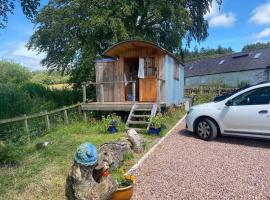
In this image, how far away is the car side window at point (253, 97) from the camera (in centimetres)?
825

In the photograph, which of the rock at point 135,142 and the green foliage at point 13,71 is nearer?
the rock at point 135,142

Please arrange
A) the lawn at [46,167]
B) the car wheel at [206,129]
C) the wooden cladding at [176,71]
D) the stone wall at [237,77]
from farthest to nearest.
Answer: the stone wall at [237,77]
the wooden cladding at [176,71]
the car wheel at [206,129]
the lawn at [46,167]

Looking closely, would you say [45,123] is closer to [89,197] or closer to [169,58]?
[169,58]

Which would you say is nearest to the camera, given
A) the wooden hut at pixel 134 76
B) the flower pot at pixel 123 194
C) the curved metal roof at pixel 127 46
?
the flower pot at pixel 123 194

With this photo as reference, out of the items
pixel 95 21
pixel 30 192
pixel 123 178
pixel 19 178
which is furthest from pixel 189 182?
pixel 95 21

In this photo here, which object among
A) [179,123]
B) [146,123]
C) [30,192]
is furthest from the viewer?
[179,123]

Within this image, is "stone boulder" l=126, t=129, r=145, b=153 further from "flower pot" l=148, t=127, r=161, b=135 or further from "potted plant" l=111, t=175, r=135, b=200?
"potted plant" l=111, t=175, r=135, b=200

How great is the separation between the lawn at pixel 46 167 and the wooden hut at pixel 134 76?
2.91 meters

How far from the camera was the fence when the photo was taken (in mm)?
9445

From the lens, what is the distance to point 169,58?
45.2 ft

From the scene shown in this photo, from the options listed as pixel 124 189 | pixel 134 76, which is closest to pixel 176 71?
pixel 134 76

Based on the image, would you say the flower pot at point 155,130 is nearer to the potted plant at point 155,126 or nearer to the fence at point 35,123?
the potted plant at point 155,126

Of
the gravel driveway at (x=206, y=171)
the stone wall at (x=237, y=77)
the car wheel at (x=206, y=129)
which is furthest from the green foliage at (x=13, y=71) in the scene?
the gravel driveway at (x=206, y=171)

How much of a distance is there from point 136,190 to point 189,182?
108 centimetres
